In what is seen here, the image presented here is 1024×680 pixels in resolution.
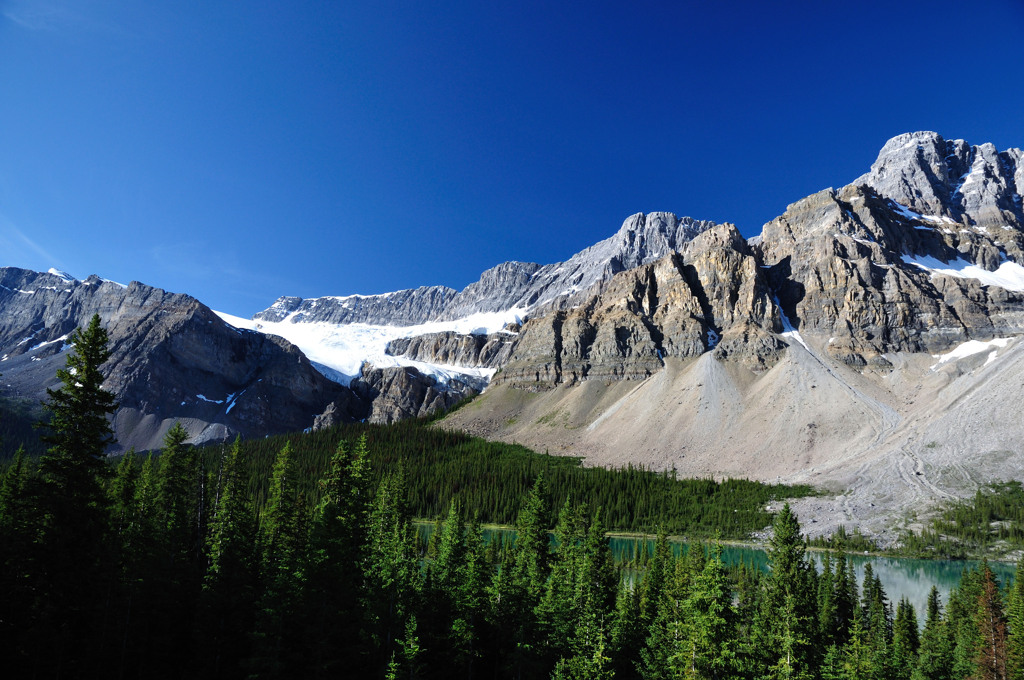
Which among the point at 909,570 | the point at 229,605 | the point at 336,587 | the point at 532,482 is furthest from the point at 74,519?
the point at 532,482

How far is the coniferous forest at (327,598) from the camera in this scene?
17.5m

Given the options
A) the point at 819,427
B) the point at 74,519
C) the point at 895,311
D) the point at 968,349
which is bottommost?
the point at 74,519

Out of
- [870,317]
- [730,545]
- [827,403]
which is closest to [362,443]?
[730,545]

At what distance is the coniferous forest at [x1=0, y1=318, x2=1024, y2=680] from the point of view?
17484mm

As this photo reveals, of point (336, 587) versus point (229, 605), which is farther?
point (229, 605)

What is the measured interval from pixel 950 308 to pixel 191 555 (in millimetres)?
222740

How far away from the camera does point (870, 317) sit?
181 m

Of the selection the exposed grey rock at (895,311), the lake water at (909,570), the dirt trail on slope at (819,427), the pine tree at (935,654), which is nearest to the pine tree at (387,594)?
the pine tree at (935,654)

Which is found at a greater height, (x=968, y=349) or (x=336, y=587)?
(x=968, y=349)

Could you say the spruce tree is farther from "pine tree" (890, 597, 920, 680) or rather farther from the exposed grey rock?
the exposed grey rock

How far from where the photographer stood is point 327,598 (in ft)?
71.3

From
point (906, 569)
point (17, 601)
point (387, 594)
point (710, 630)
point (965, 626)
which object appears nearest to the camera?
point (17, 601)

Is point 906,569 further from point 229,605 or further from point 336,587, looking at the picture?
point 229,605

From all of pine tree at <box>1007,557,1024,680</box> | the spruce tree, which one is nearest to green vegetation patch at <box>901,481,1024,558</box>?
pine tree at <box>1007,557,1024,680</box>
